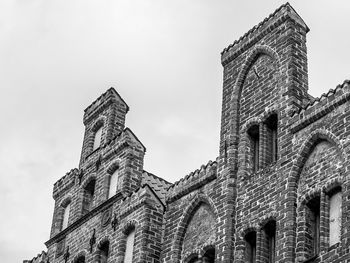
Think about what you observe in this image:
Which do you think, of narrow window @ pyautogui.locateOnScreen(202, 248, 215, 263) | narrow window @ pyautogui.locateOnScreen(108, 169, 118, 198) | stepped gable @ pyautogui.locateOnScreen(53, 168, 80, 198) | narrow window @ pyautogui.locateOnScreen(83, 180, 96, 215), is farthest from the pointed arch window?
narrow window @ pyautogui.locateOnScreen(202, 248, 215, 263)

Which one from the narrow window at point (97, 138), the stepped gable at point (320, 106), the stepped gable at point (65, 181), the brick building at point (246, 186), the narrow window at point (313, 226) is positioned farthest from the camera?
the stepped gable at point (65, 181)

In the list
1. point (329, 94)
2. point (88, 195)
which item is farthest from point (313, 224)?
point (88, 195)

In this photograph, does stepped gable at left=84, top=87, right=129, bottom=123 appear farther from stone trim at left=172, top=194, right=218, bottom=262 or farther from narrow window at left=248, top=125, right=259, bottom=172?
narrow window at left=248, top=125, right=259, bottom=172

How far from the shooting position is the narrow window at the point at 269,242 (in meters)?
27.3

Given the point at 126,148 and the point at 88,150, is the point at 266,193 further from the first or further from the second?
the point at 88,150

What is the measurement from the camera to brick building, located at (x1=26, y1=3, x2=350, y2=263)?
26.5 meters

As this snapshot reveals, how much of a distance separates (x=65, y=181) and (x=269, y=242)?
40.3ft

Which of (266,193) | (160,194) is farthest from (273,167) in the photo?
(160,194)

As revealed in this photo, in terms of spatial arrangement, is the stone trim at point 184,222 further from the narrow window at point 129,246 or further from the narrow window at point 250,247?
the narrow window at point 250,247

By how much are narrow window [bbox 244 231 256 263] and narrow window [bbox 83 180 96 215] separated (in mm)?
9214

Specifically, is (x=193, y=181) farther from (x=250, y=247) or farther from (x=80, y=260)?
(x=80, y=260)

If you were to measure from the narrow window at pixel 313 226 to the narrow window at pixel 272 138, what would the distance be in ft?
8.82

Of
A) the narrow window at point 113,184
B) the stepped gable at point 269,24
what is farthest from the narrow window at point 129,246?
the stepped gable at point 269,24

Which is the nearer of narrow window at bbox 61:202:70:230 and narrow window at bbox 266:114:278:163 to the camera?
narrow window at bbox 266:114:278:163
